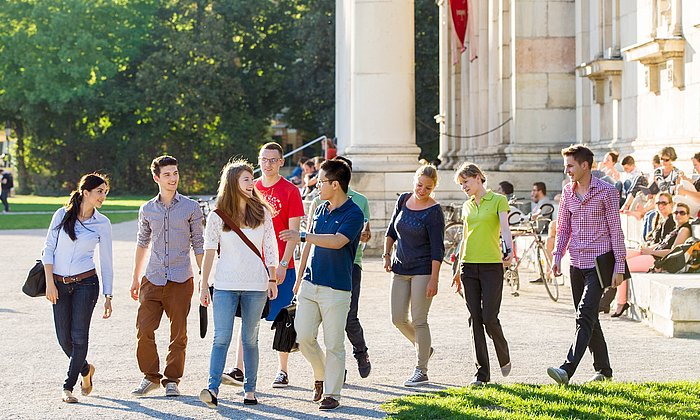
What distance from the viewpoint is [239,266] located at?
9383 mm

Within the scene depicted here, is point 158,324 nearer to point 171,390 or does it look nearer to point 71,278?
point 171,390

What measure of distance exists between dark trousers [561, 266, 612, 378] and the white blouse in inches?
87.7

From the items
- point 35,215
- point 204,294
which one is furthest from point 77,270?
point 35,215

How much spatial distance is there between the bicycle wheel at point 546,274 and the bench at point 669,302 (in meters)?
2.14

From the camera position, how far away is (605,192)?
32.0ft

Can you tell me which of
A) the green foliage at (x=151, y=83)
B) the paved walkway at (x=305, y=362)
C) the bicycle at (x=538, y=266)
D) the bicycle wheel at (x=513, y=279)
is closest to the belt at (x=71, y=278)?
the paved walkway at (x=305, y=362)

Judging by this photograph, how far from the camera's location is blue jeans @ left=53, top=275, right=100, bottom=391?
9648 mm

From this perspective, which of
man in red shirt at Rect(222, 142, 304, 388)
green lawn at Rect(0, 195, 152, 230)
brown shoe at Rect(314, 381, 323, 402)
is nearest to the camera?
brown shoe at Rect(314, 381, 323, 402)

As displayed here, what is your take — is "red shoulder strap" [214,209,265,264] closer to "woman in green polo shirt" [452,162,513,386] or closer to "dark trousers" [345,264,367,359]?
"dark trousers" [345,264,367,359]

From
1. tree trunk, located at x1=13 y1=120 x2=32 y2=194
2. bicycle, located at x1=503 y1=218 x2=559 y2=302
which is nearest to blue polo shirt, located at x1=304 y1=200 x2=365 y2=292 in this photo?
bicycle, located at x1=503 y1=218 x2=559 y2=302

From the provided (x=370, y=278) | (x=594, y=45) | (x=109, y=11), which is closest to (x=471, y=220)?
(x=370, y=278)

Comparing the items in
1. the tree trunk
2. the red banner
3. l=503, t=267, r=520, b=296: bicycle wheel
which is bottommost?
l=503, t=267, r=520, b=296: bicycle wheel

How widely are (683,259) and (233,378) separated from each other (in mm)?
5785

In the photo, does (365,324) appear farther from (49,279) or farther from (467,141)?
(467,141)
